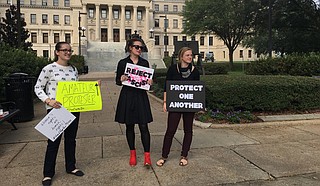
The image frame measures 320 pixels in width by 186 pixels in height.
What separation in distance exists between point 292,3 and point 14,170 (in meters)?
→ 28.2

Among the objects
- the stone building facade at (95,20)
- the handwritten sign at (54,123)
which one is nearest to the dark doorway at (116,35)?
the stone building facade at (95,20)

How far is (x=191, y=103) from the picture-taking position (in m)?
4.48

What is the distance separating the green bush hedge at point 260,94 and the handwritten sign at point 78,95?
406 centimetres

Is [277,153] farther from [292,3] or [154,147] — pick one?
[292,3]

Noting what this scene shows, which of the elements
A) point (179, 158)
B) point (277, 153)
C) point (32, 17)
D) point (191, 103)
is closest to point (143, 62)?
point (191, 103)

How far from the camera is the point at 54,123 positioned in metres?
3.75

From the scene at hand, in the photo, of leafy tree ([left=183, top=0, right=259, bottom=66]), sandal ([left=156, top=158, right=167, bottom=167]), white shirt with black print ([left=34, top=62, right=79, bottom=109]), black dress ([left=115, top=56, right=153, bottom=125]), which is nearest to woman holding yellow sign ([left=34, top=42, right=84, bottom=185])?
white shirt with black print ([left=34, top=62, right=79, bottom=109])

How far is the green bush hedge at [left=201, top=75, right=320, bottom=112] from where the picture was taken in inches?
296

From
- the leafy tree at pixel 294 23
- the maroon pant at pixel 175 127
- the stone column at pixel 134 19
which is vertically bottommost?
the maroon pant at pixel 175 127

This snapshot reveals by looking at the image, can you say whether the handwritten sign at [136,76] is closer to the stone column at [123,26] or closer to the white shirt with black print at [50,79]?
the white shirt with black print at [50,79]

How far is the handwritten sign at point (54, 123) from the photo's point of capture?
372 centimetres

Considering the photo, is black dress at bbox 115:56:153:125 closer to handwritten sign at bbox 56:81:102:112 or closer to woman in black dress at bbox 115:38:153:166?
woman in black dress at bbox 115:38:153:166

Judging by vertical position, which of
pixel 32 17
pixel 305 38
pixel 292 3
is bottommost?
pixel 305 38

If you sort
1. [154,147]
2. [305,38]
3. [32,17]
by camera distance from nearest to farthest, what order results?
[154,147]
[305,38]
[32,17]
